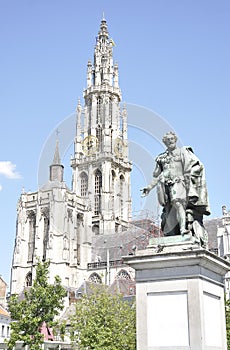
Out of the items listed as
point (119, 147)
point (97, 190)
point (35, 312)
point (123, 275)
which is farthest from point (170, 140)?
point (119, 147)

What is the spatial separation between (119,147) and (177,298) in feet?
238

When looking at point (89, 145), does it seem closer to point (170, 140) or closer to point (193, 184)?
point (170, 140)

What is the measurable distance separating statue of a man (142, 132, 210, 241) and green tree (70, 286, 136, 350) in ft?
55.7

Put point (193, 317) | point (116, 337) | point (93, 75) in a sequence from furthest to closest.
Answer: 1. point (93, 75)
2. point (116, 337)
3. point (193, 317)

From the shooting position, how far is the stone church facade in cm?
6234

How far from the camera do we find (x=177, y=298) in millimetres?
7438

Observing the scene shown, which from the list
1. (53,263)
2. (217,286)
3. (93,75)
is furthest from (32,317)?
(93,75)

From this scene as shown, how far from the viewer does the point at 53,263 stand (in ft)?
198

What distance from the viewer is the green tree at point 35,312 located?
88.4 ft

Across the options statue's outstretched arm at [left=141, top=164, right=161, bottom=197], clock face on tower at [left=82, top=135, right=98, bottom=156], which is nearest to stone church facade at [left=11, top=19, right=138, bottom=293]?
clock face on tower at [left=82, top=135, right=98, bottom=156]

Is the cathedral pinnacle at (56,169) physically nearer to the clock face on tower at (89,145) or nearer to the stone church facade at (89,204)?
the stone church facade at (89,204)

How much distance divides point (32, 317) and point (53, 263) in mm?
33089

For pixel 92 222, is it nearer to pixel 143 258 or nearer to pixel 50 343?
pixel 50 343

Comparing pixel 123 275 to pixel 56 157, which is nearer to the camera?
pixel 123 275
